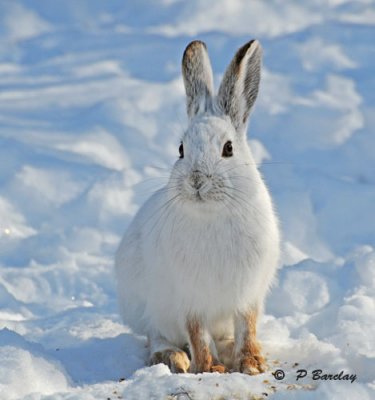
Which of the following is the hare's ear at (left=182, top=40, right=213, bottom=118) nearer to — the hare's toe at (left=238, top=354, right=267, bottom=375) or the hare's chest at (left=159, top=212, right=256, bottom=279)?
the hare's chest at (left=159, top=212, right=256, bottom=279)

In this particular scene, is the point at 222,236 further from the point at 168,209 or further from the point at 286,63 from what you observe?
the point at 286,63

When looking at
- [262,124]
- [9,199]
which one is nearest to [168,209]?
[9,199]

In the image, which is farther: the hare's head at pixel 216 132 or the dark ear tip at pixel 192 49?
the dark ear tip at pixel 192 49

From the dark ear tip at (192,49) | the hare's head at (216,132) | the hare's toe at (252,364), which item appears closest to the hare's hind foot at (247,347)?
the hare's toe at (252,364)

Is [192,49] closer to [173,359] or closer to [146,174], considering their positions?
[173,359]

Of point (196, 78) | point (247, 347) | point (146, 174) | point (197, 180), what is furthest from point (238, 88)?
point (146, 174)

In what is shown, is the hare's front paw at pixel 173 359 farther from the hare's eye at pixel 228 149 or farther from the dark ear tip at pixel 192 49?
the dark ear tip at pixel 192 49
